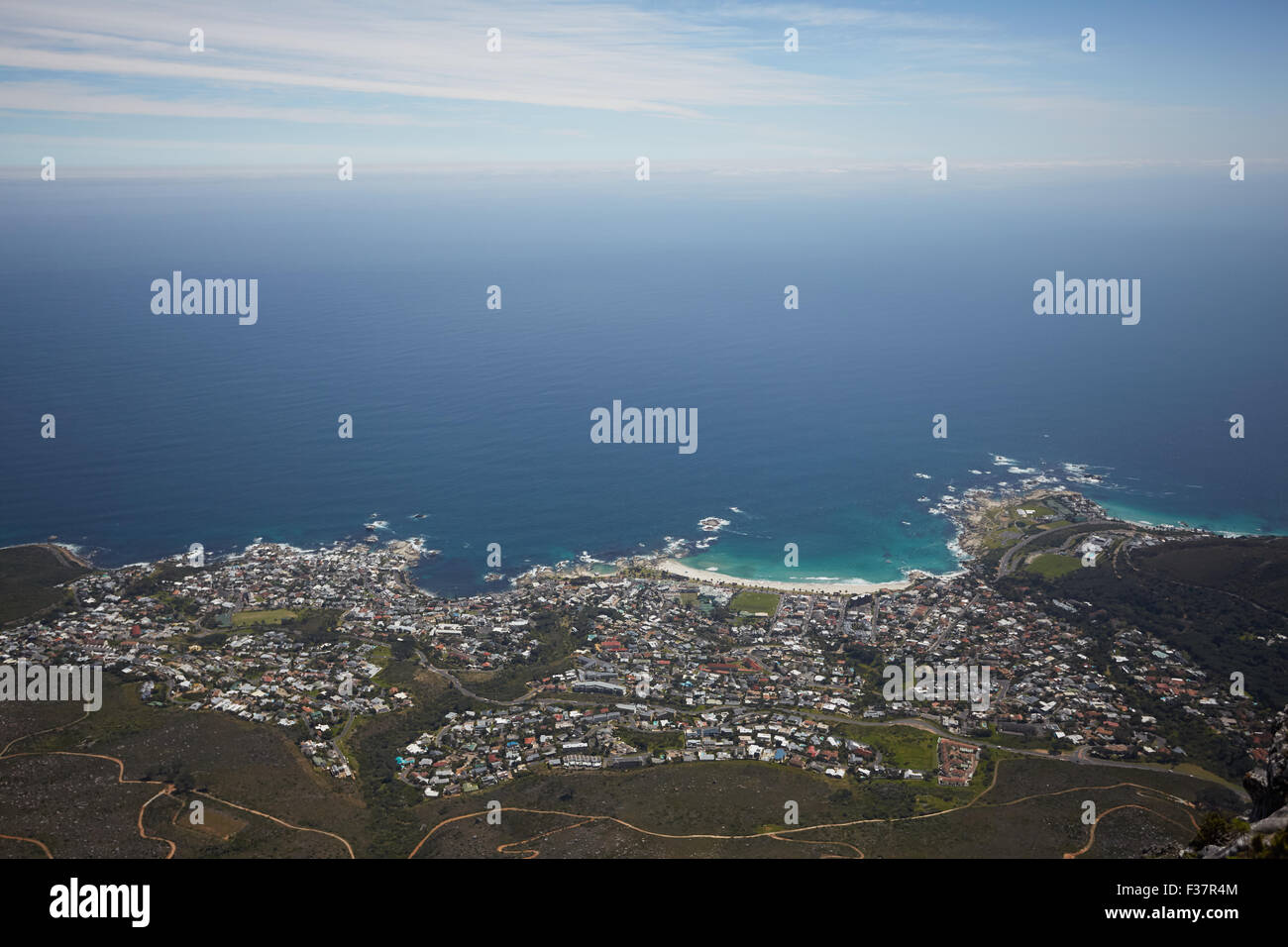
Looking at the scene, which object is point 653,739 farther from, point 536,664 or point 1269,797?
point 1269,797

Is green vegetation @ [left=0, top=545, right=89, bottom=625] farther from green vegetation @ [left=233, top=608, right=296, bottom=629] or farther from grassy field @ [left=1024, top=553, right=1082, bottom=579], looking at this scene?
grassy field @ [left=1024, top=553, right=1082, bottom=579]

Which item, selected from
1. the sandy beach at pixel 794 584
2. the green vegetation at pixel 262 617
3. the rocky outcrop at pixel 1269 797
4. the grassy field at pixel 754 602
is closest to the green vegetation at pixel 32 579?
the green vegetation at pixel 262 617

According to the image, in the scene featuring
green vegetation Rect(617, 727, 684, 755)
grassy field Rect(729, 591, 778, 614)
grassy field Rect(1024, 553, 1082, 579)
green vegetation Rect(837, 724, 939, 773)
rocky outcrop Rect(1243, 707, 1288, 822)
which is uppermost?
rocky outcrop Rect(1243, 707, 1288, 822)

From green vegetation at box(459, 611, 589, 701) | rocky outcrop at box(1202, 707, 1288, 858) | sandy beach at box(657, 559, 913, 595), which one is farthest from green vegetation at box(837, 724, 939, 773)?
sandy beach at box(657, 559, 913, 595)

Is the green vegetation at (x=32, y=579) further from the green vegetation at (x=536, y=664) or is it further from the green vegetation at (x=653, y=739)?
the green vegetation at (x=653, y=739)

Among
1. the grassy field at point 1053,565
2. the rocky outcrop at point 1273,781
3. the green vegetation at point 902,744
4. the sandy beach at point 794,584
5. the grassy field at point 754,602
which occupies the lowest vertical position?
the green vegetation at point 902,744

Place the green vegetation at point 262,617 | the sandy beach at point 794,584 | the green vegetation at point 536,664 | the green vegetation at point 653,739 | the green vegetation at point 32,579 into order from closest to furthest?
the green vegetation at point 653,739 → the green vegetation at point 536,664 → the green vegetation at point 262,617 → the green vegetation at point 32,579 → the sandy beach at point 794,584

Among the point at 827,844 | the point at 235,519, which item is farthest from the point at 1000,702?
the point at 235,519
